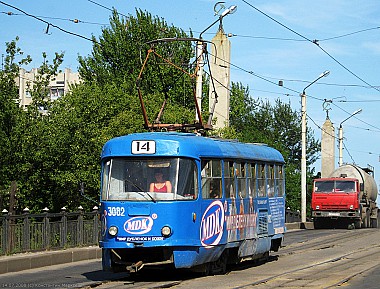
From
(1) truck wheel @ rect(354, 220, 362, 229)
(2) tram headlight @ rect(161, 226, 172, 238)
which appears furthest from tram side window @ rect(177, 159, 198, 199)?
(1) truck wheel @ rect(354, 220, 362, 229)

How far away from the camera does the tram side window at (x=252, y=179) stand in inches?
765

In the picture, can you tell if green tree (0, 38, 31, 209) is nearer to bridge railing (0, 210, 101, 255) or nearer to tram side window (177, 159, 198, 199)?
bridge railing (0, 210, 101, 255)

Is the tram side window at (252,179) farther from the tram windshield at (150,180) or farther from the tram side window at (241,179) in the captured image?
the tram windshield at (150,180)

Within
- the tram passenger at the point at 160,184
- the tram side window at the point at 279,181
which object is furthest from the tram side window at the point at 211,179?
the tram side window at the point at 279,181

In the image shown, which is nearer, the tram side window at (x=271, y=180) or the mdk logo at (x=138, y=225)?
the mdk logo at (x=138, y=225)

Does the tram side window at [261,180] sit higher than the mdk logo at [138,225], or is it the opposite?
the tram side window at [261,180]

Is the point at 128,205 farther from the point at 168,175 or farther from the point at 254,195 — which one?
the point at 254,195

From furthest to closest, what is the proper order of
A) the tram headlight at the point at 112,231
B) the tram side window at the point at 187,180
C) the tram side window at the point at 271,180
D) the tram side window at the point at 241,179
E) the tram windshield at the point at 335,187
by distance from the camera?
the tram windshield at the point at 335,187, the tram side window at the point at 271,180, the tram side window at the point at 241,179, the tram side window at the point at 187,180, the tram headlight at the point at 112,231

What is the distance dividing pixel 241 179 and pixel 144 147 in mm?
3502

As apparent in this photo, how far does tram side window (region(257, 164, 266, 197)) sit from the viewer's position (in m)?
20.2

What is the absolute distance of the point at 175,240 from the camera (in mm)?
15617

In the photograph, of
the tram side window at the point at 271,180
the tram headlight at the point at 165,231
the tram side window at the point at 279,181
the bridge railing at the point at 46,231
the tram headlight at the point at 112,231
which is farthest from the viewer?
the tram side window at the point at 279,181

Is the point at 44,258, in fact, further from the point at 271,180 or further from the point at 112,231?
the point at 271,180

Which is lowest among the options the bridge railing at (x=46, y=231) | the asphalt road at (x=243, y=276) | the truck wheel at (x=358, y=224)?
the asphalt road at (x=243, y=276)
